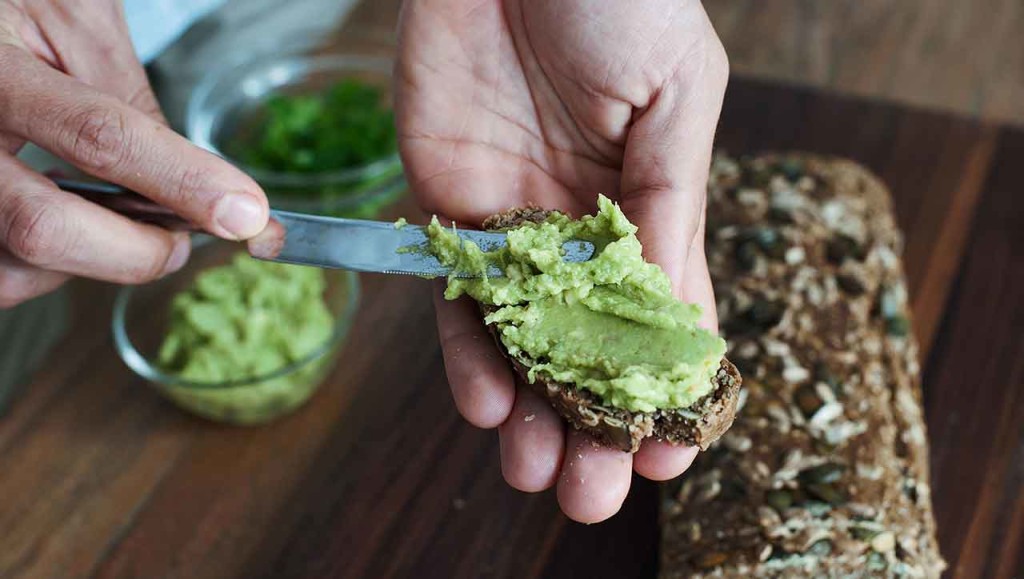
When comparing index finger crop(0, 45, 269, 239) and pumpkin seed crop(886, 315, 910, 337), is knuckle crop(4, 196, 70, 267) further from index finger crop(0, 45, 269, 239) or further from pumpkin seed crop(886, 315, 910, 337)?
pumpkin seed crop(886, 315, 910, 337)

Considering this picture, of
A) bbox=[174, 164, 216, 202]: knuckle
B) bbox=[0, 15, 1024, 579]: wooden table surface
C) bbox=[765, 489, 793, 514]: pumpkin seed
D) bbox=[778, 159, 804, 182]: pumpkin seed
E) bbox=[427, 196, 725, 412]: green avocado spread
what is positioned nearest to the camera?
bbox=[427, 196, 725, 412]: green avocado spread

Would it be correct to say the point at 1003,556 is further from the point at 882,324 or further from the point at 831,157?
the point at 831,157

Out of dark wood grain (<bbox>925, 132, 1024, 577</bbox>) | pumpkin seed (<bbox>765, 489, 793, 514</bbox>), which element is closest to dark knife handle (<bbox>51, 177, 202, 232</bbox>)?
pumpkin seed (<bbox>765, 489, 793, 514</bbox>)

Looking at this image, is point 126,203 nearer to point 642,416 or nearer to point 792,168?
point 642,416

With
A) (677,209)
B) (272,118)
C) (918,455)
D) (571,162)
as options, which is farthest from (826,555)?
(272,118)

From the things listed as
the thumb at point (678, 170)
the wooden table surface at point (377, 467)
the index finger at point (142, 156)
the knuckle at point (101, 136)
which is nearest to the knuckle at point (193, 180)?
the index finger at point (142, 156)

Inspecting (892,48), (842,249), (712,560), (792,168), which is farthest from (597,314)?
(892,48)
